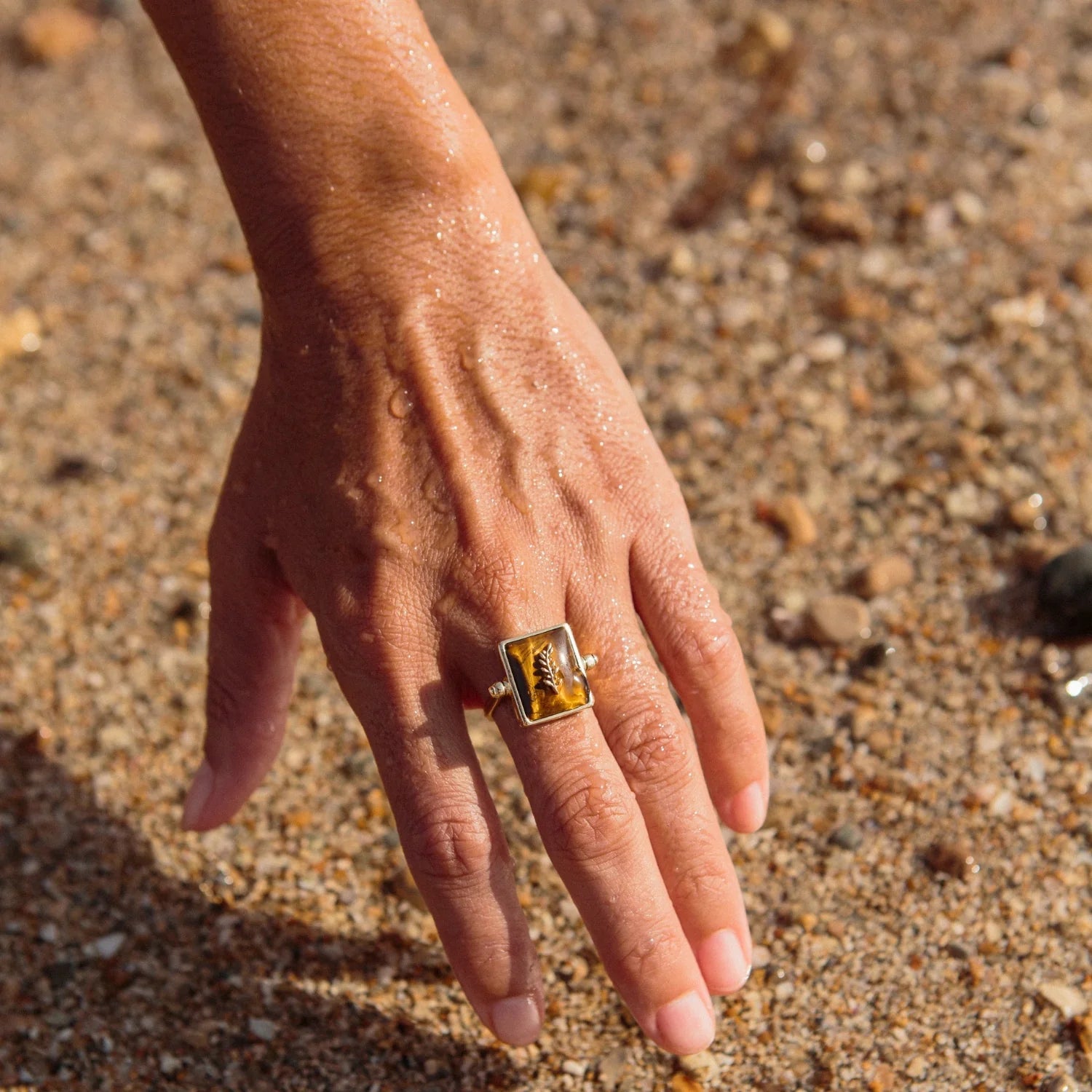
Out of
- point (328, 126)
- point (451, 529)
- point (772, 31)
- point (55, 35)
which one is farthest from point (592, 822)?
point (55, 35)

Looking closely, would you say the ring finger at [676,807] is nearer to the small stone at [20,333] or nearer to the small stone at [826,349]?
the small stone at [826,349]

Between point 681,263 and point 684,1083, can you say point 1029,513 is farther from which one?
point 684,1083

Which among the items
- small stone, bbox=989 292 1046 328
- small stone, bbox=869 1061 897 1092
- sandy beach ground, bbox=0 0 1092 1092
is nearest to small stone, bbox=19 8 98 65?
sandy beach ground, bbox=0 0 1092 1092

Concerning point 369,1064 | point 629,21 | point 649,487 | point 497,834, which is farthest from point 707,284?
point 369,1064

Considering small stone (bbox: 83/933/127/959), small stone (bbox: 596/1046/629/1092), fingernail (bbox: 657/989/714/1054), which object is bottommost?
small stone (bbox: 83/933/127/959)

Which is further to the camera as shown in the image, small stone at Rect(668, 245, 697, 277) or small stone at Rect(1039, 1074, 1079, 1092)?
small stone at Rect(668, 245, 697, 277)

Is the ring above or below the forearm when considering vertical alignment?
below

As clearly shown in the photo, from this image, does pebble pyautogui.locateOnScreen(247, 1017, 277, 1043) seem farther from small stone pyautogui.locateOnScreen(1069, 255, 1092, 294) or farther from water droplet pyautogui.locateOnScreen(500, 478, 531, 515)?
small stone pyautogui.locateOnScreen(1069, 255, 1092, 294)
